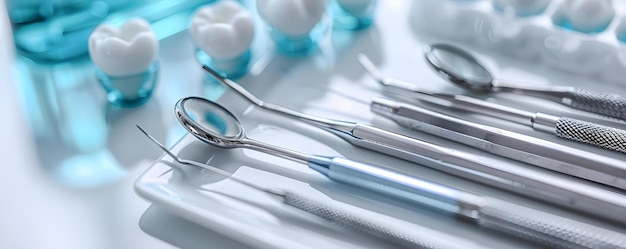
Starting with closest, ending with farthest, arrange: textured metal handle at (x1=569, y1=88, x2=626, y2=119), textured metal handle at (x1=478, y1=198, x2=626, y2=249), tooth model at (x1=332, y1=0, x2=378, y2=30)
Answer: textured metal handle at (x1=478, y1=198, x2=626, y2=249) → textured metal handle at (x1=569, y1=88, x2=626, y2=119) → tooth model at (x1=332, y1=0, x2=378, y2=30)

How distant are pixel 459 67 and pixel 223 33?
0.55ft

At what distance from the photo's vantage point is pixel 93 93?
0.56 metres

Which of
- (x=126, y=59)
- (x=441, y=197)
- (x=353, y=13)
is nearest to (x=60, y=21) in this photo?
(x=126, y=59)

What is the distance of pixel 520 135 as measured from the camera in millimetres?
467

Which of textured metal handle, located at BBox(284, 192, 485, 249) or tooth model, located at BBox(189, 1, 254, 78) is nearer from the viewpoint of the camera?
textured metal handle, located at BBox(284, 192, 485, 249)

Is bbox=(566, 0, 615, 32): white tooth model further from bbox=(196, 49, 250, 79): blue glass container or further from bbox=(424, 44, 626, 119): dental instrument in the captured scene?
bbox=(196, 49, 250, 79): blue glass container

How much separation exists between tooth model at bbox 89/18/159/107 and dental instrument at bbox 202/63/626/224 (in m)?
0.11

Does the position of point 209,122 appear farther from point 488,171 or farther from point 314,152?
point 488,171

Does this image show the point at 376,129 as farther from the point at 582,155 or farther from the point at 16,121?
the point at 16,121

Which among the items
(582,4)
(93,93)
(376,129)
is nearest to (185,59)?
(93,93)

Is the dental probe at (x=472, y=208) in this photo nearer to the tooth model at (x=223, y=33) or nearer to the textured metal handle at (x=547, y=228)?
the textured metal handle at (x=547, y=228)

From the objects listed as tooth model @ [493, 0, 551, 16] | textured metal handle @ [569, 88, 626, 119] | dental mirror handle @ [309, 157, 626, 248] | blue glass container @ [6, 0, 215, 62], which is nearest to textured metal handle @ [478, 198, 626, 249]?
dental mirror handle @ [309, 157, 626, 248]

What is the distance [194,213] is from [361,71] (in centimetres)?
20

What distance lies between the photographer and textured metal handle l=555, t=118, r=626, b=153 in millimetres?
466
